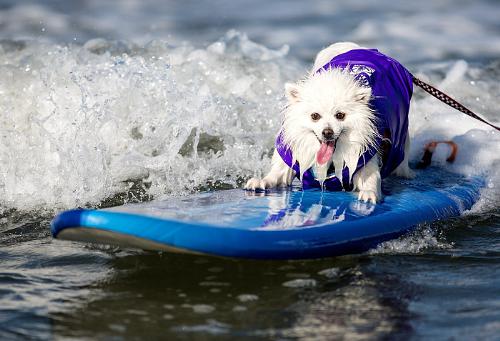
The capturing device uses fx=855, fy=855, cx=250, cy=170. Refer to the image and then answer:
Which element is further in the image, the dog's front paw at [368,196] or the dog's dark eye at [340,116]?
the dog's front paw at [368,196]

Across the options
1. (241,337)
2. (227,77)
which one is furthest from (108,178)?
(227,77)

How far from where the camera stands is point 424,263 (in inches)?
174

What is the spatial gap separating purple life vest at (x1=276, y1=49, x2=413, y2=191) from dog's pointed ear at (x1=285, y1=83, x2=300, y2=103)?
0.26 meters

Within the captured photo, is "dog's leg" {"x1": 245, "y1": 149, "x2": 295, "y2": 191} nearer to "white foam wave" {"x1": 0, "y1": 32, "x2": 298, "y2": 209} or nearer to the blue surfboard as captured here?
the blue surfboard

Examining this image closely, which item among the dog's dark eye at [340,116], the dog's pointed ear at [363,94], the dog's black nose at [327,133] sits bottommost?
the dog's black nose at [327,133]

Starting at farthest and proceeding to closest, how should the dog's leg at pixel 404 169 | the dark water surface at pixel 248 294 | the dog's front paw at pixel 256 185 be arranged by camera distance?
the dog's leg at pixel 404 169
the dog's front paw at pixel 256 185
the dark water surface at pixel 248 294

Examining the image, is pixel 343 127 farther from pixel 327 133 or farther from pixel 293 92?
pixel 293 92

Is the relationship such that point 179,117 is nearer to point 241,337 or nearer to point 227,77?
point 227,77

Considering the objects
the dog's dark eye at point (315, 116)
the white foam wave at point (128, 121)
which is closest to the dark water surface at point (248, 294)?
the dog's dark eye at point (315, 116)

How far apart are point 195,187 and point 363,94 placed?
1804 millimetres

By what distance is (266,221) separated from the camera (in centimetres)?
416

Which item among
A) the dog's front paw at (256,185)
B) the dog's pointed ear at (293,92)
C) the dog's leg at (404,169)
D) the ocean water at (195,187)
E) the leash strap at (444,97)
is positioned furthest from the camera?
the leash strap at (444,97)

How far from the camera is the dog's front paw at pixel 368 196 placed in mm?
4762

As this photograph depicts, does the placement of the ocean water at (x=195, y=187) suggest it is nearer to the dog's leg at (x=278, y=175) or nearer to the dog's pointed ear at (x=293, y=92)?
the dog's leg at (x=278, y=175)
